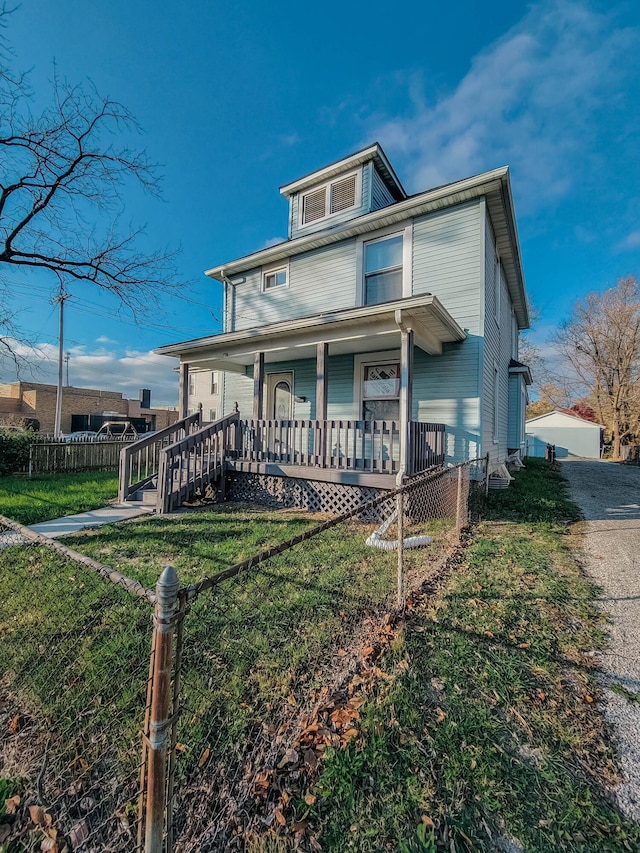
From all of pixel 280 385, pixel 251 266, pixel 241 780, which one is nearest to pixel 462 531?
pixel 241 780

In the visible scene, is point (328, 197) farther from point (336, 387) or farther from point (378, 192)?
point (336, 387)

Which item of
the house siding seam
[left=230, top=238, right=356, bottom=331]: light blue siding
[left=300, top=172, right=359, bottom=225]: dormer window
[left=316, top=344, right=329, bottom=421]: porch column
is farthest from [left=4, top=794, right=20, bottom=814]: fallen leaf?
[left=300, top=172, right=359, bottom=225]: dormer window

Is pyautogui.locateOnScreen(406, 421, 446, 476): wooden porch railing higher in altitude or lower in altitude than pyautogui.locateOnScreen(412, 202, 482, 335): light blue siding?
lower

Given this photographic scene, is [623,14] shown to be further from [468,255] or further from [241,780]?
[241,780]

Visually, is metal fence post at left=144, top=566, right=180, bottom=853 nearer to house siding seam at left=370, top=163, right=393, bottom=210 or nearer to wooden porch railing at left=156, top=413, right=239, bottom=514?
wooden porch railing at left=156, top=413, right=239, bottom=514

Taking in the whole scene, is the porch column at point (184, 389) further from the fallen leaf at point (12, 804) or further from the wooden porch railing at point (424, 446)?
the fallen leaf at point (12, 804)

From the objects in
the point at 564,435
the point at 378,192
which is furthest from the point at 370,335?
the point at 564,435

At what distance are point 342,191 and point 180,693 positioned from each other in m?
11.5

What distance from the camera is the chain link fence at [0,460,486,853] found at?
58.3 inches

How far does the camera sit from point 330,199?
33.8 feet

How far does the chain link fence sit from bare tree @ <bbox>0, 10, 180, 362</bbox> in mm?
7594

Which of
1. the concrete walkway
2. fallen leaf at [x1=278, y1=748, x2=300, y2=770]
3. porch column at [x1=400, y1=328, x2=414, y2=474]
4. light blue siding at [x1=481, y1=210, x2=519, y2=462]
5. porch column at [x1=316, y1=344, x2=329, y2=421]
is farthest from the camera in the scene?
light blue siding at [x1=481, y1=210, x2=519, y2=462]

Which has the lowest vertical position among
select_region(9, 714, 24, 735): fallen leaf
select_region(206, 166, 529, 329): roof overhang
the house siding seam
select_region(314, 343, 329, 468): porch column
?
select_region(9, 714, 24, 735): fallen leaf

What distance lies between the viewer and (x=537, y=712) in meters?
2.15
